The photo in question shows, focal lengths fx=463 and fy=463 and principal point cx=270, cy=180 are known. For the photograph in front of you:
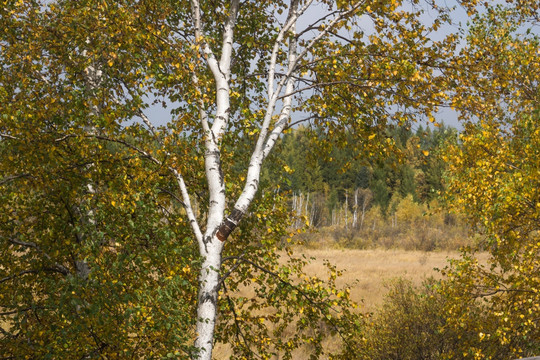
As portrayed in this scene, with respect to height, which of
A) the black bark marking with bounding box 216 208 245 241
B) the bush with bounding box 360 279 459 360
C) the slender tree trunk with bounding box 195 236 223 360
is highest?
the black bark marking with bounding box 216 208 245 241

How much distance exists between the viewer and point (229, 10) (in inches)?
246

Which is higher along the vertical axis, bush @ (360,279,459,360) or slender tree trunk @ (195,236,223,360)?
slender tree trunk @ (195,236,223,360)

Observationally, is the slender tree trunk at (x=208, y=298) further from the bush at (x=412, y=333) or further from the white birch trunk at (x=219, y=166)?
the bush at (x=412, y=333)

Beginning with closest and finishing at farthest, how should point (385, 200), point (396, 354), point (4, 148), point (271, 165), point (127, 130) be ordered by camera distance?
point (4, 148), point (127, 130), point (271, 165), point (396, 354), point (385, 200)

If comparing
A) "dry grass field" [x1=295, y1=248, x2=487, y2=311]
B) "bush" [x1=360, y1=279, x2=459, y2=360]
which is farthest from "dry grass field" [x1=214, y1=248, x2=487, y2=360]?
"bush" [x1=360, y1=279, x2=459, y2=360]

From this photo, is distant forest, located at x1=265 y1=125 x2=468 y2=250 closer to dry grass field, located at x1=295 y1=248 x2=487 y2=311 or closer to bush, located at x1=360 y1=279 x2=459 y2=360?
dry grass field, located at x1=295 y1=248 x2=487 y2=311

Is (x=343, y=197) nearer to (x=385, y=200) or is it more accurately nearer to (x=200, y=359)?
(x=385, y=200)

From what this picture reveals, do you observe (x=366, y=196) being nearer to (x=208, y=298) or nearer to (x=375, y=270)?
(x=375, y=270)

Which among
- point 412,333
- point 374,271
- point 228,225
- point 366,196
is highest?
point 366,196

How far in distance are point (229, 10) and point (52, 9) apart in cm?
254

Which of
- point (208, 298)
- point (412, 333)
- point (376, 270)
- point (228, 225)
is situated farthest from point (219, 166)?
point (376, 270)

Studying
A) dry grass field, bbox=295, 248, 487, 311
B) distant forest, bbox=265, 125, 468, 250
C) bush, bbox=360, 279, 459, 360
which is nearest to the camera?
bush, bbox=360, 279, 459, 360

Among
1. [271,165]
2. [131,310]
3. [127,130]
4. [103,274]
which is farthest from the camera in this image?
[271,165]

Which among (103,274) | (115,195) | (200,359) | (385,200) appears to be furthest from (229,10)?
(385,200)
